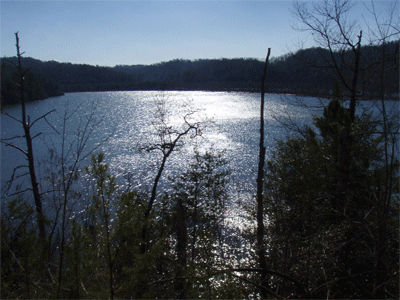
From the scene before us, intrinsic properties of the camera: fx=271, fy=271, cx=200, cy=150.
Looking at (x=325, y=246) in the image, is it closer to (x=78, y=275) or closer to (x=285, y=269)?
(x=285, y=269)

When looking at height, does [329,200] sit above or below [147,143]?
above

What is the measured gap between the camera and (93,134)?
97.2 feet

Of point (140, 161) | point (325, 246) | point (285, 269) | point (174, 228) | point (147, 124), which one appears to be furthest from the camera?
point (147, 124)

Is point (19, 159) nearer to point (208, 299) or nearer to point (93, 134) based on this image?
point (93, 134)

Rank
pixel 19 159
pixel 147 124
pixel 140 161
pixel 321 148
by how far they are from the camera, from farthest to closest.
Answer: pixel 147 124
pixel 140 161
pixel 19 159
pixel 321 148

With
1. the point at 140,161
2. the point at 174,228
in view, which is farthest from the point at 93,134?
the point at 174,228

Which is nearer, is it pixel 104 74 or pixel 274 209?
pixel 274 209

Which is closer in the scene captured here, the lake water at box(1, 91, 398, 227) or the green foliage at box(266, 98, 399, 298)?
the green foliage at box(266, 98, 399, 298)

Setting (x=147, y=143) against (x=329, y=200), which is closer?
(x=329, y=200)

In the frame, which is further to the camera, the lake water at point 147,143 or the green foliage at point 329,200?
the lake water at point 147,143

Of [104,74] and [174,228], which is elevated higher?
[104,74]

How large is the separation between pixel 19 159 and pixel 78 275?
21700mm

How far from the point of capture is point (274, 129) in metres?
30.0

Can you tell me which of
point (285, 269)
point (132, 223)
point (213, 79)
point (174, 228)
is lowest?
point (174, 228)
